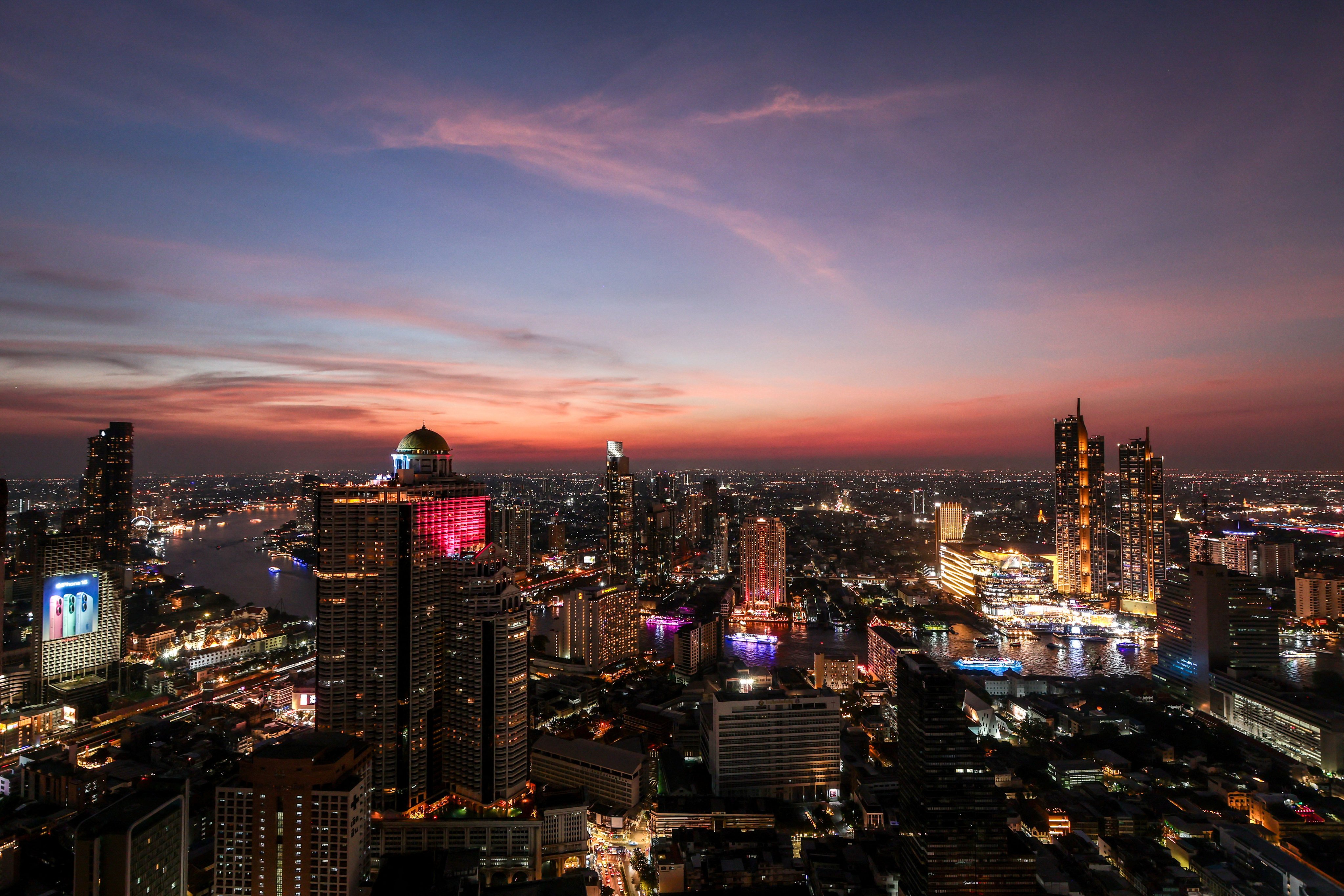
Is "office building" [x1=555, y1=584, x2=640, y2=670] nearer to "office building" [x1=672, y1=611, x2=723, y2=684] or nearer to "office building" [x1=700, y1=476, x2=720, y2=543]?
"office building" [x1=672, y1=611, x2=723, y2=684]

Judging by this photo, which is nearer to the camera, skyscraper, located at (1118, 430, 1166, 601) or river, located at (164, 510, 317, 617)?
skyscraper, located at (1118, 430, 1166, 601)

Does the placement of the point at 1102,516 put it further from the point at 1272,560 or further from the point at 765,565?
the point at 765,565

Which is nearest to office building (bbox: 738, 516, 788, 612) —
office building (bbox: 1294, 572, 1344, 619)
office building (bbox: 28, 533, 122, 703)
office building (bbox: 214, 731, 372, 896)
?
office building (bbox: 1294, 572, 1344, 619)

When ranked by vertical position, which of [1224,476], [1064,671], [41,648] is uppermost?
[1224,476]

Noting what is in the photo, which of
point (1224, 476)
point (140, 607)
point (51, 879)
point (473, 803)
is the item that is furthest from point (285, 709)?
point (1224, 476)

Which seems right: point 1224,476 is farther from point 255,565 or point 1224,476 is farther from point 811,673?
point 255,565
